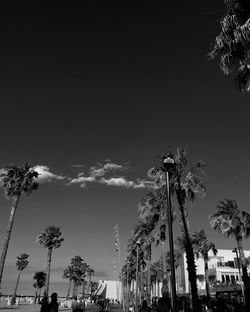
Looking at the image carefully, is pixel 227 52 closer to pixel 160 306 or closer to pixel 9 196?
pixel 160 306

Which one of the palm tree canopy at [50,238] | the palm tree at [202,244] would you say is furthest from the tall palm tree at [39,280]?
the palm tree at [202,244]

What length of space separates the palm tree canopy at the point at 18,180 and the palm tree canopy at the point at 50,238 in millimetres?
24372

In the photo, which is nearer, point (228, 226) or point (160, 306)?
point (160, 306)

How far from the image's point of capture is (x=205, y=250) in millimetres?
54188

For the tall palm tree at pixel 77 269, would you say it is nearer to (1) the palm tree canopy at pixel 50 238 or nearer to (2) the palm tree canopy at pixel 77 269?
(2) the palm tree canopy at pixel 77 269

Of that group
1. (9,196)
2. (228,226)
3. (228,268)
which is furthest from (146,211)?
(228,268)

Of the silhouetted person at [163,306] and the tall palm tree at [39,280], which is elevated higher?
the tall palm tree at [39,280]

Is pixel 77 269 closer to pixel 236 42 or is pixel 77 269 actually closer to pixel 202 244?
pixel 202 244

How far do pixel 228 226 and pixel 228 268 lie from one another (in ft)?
133

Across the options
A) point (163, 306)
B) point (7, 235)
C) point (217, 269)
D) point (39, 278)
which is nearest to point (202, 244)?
point (217, 269)

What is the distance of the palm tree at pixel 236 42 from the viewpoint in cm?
1259

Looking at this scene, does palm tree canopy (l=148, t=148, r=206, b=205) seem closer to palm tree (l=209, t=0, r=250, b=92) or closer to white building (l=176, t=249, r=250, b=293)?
palm tree (l=209, t=0, r=250, b=92)

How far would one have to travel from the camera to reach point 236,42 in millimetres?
12922

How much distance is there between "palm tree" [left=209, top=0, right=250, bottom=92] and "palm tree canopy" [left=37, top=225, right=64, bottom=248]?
53556 mm
